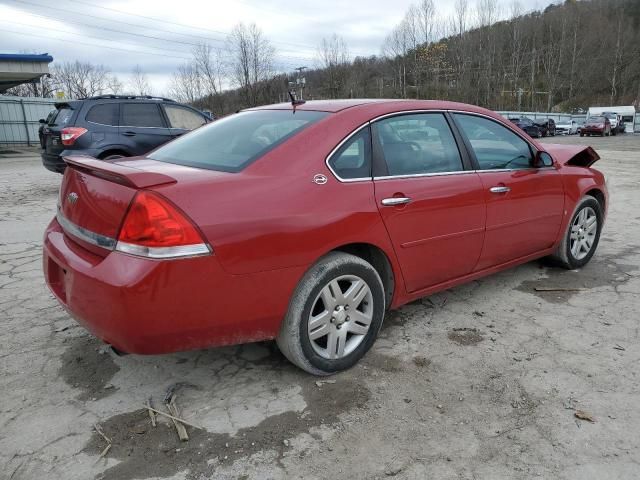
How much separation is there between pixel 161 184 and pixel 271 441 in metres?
1.26

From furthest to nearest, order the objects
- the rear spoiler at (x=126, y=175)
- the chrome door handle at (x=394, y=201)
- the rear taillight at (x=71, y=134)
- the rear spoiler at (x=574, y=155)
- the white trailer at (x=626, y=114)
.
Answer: the white trailer at (x=626, y=114) → the rear taillight at (x=71, y=134) → the rear spoiler at (x=574, y=155) → the chrome door handle at (x=394, y=201) → the rear spoiler at (x=126, y=175)

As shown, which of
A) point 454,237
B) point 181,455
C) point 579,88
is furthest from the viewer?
point 579,88

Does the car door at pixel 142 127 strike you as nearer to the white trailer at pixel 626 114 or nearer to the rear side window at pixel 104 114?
the rear side window at pixel 104 114

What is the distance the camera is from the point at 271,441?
7.34 ft

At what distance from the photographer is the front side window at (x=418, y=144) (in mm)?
2994

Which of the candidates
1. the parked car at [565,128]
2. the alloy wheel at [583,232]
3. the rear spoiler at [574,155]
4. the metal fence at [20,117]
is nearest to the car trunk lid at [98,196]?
the rear spoiler at [574,155]

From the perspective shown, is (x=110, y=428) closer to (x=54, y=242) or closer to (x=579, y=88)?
(x=54, y=242)

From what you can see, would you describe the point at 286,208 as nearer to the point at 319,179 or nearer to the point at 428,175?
the point at 319,179

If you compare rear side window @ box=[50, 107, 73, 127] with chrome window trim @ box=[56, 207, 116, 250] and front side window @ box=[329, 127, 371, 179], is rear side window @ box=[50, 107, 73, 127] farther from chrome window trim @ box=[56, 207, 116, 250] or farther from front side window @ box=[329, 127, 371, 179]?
front side window @ box=[329, 127, 371, 179]

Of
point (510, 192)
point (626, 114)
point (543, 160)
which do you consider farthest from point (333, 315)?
point (626, 114)

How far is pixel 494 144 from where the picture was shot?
12.1 feet

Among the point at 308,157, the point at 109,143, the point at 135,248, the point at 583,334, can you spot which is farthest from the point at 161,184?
the point at 109,143

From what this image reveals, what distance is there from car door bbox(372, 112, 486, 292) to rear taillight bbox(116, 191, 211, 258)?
111 centimetres

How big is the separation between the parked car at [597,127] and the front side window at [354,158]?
1651 inches
